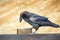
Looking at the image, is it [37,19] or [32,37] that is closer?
[32,37]

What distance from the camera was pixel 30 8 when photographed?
6.93ft

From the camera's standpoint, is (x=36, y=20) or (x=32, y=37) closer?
(x=32, y=37)

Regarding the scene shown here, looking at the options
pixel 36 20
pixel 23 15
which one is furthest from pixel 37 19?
pixel 23 15

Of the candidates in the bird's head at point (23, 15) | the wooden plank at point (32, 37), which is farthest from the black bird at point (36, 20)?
the wooden plank at point (32, 37)

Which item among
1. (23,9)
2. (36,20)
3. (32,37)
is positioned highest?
(23,9)

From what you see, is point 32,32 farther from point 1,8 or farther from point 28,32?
point 1,8

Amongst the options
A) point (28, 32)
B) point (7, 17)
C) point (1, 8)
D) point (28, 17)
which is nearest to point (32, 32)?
point (28, 32)

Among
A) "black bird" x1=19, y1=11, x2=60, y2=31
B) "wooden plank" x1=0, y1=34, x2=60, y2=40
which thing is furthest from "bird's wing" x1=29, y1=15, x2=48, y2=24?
"wooden plank" x1=0, y1=34, x2=60, y2=40

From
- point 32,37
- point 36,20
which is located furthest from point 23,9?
point 32,37

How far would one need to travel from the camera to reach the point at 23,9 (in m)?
2.10

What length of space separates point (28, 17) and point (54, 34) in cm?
39

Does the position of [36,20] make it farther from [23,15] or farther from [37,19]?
[23,15]

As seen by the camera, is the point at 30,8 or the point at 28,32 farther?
the point at 30,8

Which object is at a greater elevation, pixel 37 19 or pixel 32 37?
pixel 37 19
